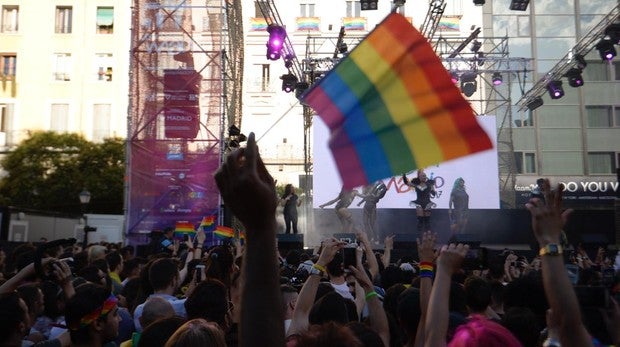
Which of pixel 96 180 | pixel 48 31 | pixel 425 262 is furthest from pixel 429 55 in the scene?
pixel 48 31

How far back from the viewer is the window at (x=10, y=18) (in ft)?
129

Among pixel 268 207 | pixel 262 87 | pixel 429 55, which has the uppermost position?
pixel 262 87

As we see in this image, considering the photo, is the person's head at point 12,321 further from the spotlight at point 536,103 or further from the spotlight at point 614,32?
the spotlight at point 536,103

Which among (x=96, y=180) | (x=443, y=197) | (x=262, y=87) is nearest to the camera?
(x=443, y=197)

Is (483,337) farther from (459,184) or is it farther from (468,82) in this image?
(468,82)

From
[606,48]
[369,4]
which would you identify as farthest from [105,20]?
[606,48]

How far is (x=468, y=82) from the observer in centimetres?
2205

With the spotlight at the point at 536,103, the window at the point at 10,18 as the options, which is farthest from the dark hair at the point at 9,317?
the window at the point at 10,18

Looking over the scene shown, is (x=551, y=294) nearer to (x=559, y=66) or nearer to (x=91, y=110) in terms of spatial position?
(x=559, y=66)

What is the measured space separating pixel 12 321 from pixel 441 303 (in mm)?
2208

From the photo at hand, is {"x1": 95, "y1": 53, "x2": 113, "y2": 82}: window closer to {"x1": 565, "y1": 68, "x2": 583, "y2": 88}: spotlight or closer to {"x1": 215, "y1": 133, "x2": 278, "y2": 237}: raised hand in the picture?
{"x1": 565, "y1": 68, "x2": 583, "y2": 88}: spotlight

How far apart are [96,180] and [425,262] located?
33.0 metres

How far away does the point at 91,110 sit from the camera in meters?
38.6

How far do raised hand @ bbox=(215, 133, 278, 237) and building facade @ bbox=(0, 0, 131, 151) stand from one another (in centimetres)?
3813
